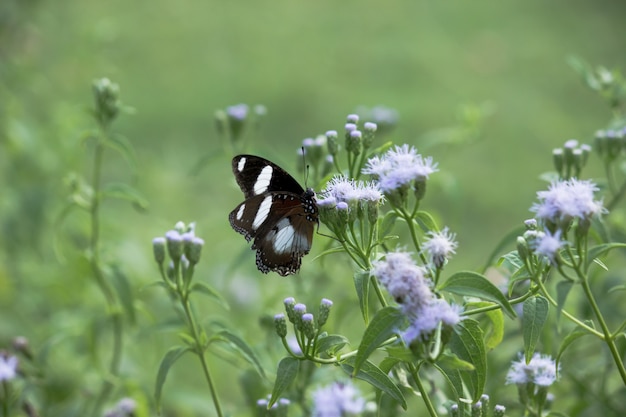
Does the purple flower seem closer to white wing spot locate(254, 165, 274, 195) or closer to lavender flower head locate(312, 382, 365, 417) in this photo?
white wing spot locate(254, 165, 274, 195)

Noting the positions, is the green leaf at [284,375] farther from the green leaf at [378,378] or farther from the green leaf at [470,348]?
the green leaf at [470,348]

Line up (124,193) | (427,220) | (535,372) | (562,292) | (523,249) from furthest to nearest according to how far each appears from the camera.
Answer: (124,193)
(535,372)
(427,220)
(523,249)
(562,292)

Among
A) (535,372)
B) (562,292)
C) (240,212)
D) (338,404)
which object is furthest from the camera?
(240,212)

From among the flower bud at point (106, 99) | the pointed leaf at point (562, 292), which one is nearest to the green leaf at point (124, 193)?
the flower bud at point (106, 99)

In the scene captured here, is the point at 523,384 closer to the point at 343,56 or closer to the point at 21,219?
the point at 21,219

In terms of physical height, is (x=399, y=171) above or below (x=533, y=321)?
above

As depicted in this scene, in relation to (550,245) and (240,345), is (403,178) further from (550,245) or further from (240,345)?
(240,345)

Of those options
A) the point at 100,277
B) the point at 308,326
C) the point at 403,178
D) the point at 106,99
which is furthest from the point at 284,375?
the point at 106,99

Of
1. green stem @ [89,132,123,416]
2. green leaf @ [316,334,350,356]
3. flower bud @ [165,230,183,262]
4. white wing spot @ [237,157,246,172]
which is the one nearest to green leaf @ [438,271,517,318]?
green leaf @ [316,334,350,356]
